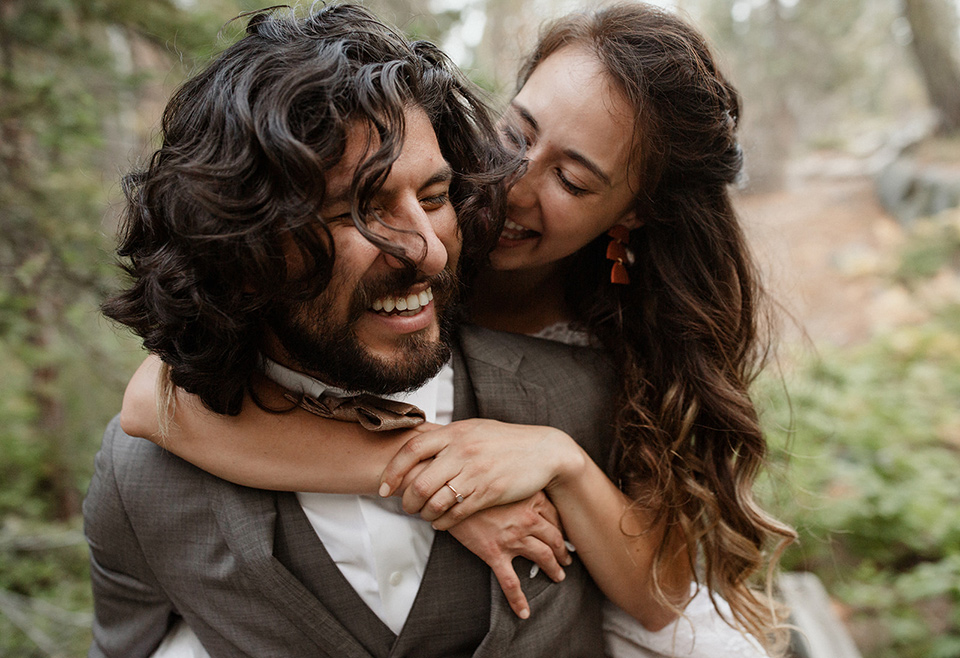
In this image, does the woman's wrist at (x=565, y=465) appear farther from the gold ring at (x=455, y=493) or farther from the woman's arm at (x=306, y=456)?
the gold ring at (x=455, y=493)

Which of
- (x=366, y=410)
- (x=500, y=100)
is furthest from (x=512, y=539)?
(x=500, y=100)

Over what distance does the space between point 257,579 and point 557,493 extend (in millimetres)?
748

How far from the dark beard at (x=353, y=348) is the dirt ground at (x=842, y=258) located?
4.66 m

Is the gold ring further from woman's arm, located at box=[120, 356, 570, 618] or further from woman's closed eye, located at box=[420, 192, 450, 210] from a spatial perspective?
woman's closed eye, located at box=[420, 192, 450, 210]

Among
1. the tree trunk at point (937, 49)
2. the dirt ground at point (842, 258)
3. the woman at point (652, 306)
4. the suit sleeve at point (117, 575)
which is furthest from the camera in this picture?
the tree trunk at point (937, 49)

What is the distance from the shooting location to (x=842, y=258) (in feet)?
33.8

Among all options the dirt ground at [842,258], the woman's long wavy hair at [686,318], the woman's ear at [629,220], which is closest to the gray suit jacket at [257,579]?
the woman's long wavy hair at [686,318]

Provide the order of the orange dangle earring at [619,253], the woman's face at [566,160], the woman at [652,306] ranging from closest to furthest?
the woman at [652,306] < the woman's face at [566,160] < the orange dangle earring at [619,253]

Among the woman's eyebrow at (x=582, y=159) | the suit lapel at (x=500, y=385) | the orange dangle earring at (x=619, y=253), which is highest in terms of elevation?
the woman's eyebrow at (x=582, y=159)

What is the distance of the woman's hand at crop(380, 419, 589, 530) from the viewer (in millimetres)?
1636

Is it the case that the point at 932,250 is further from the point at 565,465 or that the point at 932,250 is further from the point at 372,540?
the point at 372,540

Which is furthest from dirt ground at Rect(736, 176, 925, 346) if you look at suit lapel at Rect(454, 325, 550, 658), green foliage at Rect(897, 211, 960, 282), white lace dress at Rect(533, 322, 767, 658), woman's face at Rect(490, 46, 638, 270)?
suit lapel at Rect(454, 325, 550, 658)

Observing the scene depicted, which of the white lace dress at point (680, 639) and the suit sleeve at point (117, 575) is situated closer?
the suit sleeve at point (117, 575)

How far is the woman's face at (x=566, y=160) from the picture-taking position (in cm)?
204
